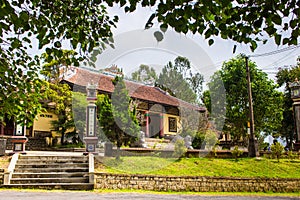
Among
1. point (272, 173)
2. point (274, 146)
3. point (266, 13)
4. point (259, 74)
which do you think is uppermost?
point (259, 74)

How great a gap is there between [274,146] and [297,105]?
4966 mm

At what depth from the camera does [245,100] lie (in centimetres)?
2417

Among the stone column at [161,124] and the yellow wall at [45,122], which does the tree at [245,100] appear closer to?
the stone column at [161,124]

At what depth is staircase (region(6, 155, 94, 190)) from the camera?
9.34 m

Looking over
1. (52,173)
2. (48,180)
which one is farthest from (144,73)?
(48,180)

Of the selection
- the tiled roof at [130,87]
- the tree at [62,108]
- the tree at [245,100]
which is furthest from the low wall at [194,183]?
the tree at [245,100]

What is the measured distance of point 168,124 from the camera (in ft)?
85.0

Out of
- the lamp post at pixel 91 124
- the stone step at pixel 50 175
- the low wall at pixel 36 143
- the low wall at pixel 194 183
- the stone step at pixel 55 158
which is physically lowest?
the low wall at pixel 194 183

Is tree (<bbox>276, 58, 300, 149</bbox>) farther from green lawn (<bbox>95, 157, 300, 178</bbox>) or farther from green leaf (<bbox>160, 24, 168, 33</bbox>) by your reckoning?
green leaf (<bbox>160, 24, 168, 33</bbox>)

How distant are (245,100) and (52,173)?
1761 cm

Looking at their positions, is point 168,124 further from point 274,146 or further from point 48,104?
point 274,146

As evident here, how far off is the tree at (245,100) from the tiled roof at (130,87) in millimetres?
2367

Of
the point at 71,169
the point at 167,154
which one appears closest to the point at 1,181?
the point at 71,169

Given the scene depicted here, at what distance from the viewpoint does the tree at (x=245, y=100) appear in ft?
77.3
